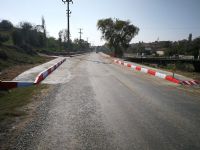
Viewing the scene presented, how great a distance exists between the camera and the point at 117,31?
54.9 m

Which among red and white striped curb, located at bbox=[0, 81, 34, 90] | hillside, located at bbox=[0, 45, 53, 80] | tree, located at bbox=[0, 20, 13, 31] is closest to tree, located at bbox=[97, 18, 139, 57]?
hillside, located at bbox=[0, 45, 53, 80]

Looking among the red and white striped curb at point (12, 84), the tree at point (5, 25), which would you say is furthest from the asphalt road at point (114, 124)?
the tree at point (5, 25)

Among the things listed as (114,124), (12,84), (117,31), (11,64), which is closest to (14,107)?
(114,124)

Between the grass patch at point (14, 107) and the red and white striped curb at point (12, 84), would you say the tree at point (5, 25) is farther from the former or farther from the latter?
the grass patch at point (14, 107)

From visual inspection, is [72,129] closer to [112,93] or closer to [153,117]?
[153,117]

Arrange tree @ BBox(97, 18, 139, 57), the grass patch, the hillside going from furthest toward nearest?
tree @ BBox(97, 18, 139, 57)
the hillside
the grass patch

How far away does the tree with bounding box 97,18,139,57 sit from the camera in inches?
2125

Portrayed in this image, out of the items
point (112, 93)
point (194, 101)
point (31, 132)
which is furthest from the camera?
point (112, 93)

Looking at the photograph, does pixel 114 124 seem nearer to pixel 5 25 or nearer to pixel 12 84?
pixel 12 84

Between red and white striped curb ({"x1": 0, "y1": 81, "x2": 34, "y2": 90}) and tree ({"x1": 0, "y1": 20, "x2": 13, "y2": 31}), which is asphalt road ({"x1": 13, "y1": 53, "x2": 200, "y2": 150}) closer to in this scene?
red and white striped curb ({"x1": 0, "y1": 81, "x2": 34, "y2": 90})

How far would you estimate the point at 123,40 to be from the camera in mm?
55125

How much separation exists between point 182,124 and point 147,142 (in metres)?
1.67

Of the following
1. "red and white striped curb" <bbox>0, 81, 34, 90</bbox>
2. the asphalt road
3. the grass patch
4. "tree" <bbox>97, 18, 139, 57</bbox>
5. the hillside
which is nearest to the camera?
the asphalt road

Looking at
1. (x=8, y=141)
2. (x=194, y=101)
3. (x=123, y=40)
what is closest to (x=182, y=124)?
(x=194, y=101)
